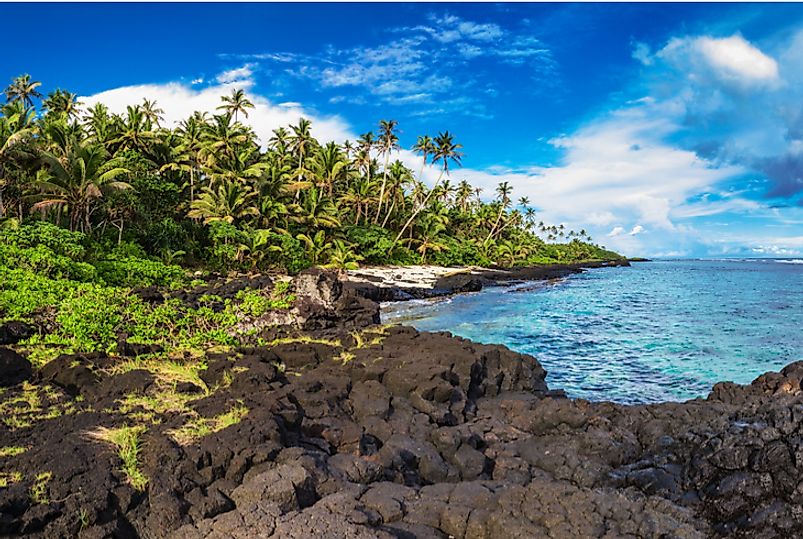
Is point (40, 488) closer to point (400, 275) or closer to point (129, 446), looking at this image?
point (129, 446)

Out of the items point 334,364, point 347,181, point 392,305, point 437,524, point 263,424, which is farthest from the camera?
point 347,181

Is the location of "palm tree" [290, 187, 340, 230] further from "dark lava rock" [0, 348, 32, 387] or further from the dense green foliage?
"dark lava rock" [0, 348, 32, 387]

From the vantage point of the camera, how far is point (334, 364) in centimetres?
1470

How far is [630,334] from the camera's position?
28.6 metres

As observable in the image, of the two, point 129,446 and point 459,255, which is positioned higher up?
point 459,255

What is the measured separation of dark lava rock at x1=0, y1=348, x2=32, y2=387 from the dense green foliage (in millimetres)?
12375

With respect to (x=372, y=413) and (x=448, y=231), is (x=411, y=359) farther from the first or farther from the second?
(x=448, y=231)

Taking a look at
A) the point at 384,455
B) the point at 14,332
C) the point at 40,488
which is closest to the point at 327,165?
the point at 14,332

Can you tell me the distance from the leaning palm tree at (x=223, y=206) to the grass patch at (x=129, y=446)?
120 ft

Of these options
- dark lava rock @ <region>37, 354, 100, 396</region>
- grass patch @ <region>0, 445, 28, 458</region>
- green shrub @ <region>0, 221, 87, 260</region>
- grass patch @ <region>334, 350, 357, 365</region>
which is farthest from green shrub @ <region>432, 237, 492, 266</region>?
grass patch @ <region>0, 445, 28, 458</region>

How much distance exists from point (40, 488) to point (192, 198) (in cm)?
4713

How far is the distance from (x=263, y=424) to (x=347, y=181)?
6467cm

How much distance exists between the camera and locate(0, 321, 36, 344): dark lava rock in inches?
588

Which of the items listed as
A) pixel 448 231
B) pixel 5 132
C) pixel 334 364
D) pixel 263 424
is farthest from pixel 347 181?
pixel 263 424
